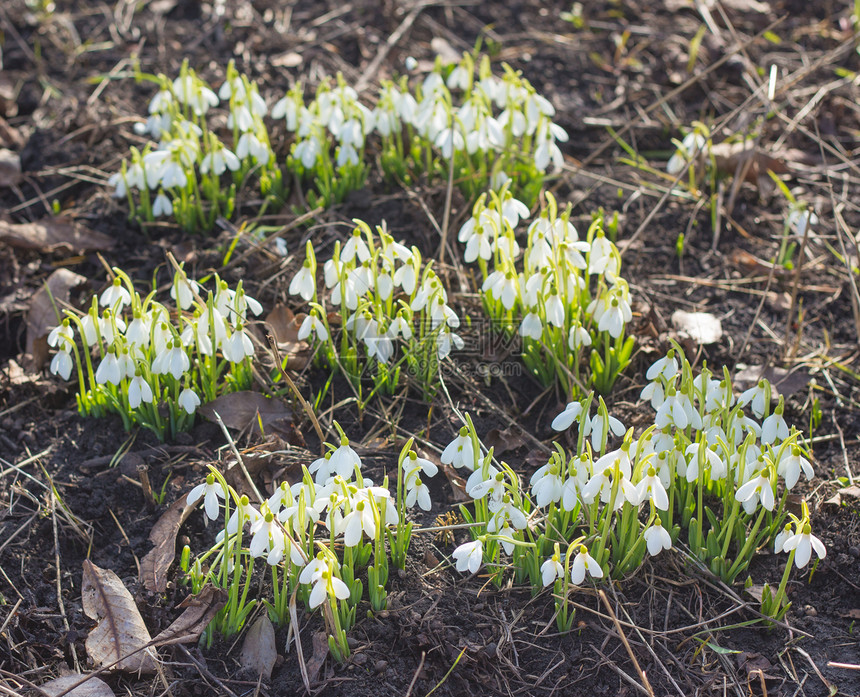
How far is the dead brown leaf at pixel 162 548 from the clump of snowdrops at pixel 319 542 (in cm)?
8

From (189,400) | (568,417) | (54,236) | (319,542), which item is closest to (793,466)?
(568,417)

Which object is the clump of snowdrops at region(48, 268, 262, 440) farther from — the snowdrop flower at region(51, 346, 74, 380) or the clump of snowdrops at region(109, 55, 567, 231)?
the clump of snowdrops at region(109, 55, 567, 231)

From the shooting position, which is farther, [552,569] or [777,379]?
[777,379]

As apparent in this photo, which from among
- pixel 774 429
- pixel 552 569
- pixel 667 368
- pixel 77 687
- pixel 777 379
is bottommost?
pixel 77 687

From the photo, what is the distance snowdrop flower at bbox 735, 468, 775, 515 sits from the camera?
1951 millimetres

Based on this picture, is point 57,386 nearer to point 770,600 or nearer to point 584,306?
point 584,306

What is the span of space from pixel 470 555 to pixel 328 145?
1921 millimetres

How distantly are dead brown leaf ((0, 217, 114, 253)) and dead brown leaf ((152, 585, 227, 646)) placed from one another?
5.58 feet

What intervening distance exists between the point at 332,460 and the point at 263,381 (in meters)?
0.65

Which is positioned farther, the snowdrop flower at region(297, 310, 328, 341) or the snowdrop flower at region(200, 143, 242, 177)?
the snowdrop flower at region(200, 143, 242, 177)

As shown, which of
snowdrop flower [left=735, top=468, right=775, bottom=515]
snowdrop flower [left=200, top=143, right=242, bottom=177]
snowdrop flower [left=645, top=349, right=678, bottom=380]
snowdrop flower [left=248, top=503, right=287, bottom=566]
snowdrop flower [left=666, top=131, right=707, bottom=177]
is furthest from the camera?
snowdrop flower [left=666, top=131, right=707, bottom=177]

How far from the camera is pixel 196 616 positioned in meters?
2.00

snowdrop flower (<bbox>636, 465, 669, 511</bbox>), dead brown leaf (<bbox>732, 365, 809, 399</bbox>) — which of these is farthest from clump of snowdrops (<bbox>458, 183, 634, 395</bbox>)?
snowdrop flower (<bbox>636, 465, 669, 511</bbox>)

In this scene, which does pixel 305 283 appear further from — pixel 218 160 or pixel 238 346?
→ pixel 218 160
